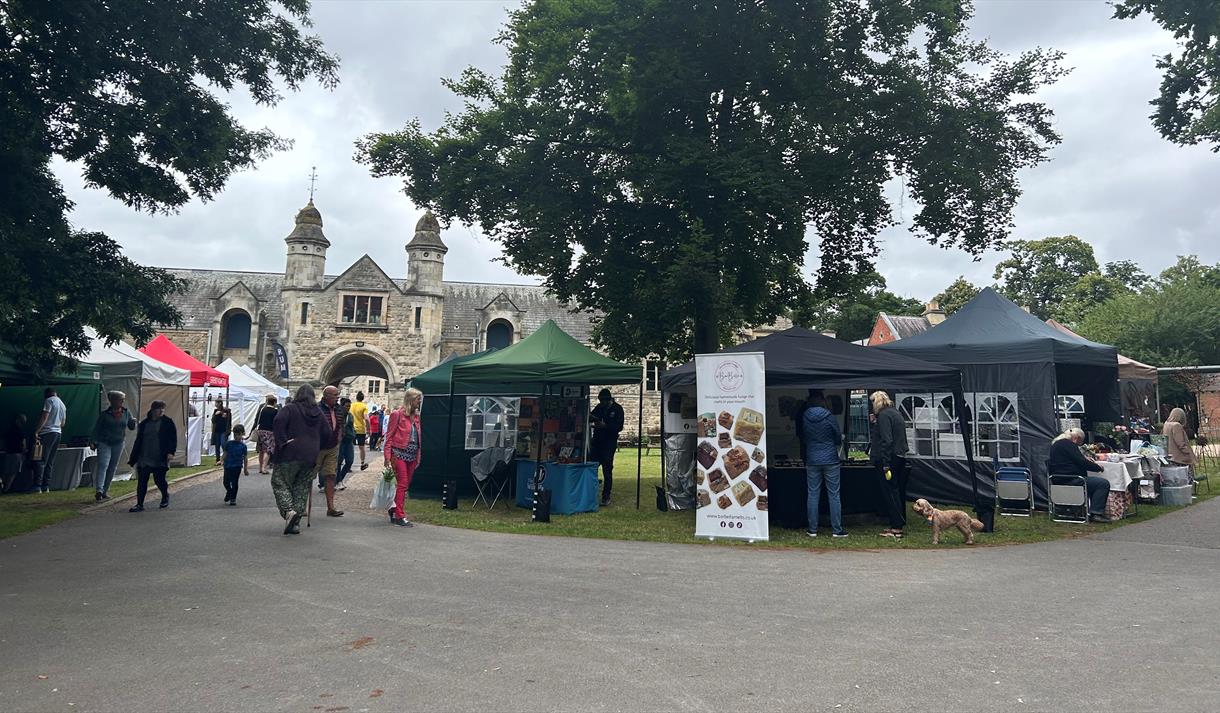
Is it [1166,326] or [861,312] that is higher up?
[861,312]

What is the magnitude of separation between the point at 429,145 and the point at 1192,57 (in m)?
14.8

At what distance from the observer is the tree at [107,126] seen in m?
8.28

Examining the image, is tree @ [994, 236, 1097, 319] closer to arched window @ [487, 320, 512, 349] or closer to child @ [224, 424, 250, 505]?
arched window @ [487, 320, 512, 349]

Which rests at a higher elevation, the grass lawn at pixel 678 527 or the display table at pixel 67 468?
the display table at pixel 67 468

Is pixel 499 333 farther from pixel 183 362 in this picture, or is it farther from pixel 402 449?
pixel 402 449

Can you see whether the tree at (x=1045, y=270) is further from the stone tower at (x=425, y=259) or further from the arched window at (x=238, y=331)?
the arched window at (x=238, y=331)

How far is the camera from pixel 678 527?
1027 cm

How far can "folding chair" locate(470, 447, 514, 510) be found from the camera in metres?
11.9

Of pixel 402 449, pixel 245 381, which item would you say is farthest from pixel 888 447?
pixel 245 381

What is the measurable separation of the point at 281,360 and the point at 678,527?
30089 mm

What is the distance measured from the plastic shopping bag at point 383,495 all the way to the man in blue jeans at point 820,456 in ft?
19.8

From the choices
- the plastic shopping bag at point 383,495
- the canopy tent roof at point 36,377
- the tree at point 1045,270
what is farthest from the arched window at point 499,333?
the tree at point 1045,270

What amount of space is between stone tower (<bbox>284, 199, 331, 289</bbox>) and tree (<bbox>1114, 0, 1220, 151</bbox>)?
34.0m

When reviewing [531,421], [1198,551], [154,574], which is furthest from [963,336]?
[154,574]
